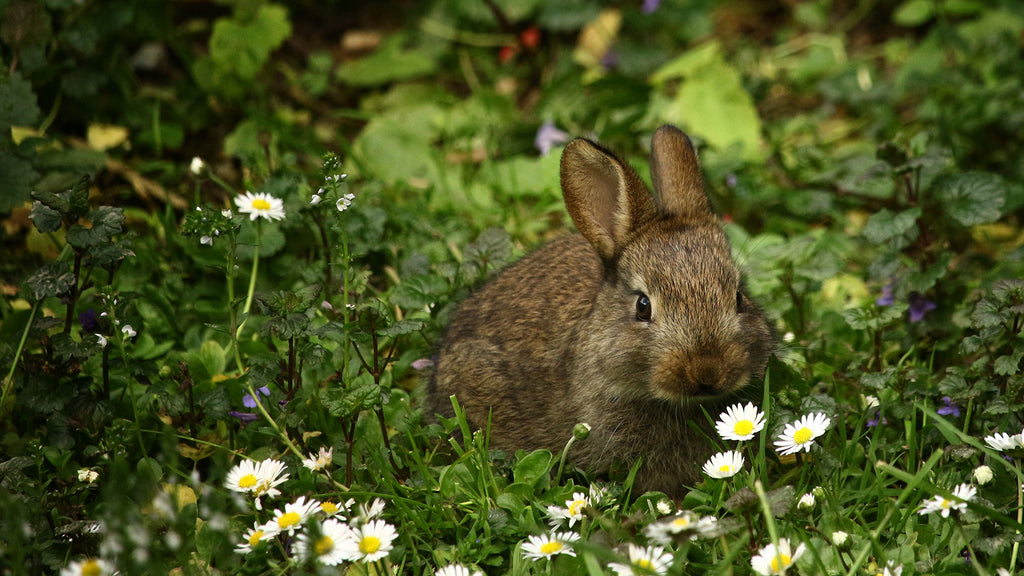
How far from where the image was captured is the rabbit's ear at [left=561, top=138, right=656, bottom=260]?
429 centimetres

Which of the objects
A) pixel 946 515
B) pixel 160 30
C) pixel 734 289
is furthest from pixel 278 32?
pixel 946 515

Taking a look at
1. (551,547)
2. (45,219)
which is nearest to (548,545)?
(551,547)

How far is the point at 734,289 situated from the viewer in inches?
163

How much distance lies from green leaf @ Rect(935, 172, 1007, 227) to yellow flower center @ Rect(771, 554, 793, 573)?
2.35 meters

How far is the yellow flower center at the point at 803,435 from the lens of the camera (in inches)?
144

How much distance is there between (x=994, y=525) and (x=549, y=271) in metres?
2.13

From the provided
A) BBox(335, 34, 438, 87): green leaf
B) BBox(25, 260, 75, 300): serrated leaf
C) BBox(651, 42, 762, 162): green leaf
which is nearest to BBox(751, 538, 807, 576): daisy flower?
BBox(25, 260, 75, 300): serrated leaf

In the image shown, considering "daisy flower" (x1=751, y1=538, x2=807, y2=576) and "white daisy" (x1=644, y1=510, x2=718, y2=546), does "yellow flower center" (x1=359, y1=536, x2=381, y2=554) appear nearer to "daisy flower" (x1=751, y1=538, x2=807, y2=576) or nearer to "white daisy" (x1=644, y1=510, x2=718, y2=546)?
"white daisy" (x1=644, y1=510, x2=718, y2=546)

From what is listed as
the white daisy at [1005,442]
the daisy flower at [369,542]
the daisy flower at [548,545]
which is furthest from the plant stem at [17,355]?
the white daisy at [1005,442]

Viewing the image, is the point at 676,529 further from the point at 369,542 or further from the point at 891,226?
the point at 891,226

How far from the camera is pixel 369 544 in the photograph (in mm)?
3320

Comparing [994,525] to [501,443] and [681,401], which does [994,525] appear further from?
[501,443]

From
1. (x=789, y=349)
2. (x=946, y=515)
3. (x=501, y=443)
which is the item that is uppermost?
(x=946, y=515)

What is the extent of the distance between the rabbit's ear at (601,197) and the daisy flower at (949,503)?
1624 millimetres
